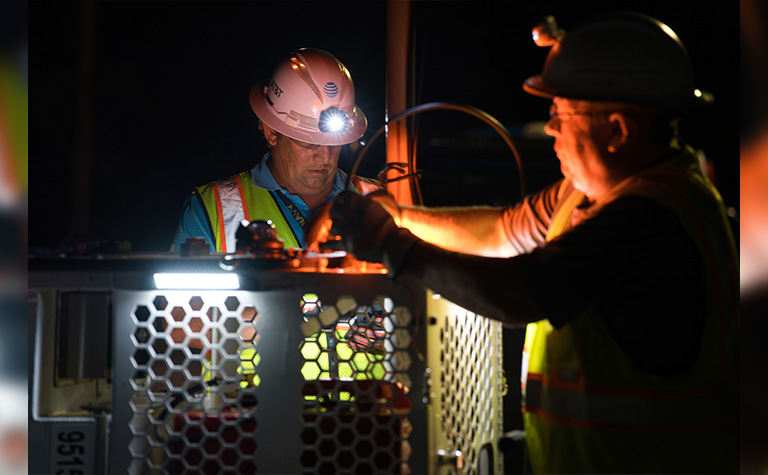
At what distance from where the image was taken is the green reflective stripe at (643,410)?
130 cm

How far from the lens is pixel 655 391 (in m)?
1.30

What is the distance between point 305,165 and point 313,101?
0.31 metres

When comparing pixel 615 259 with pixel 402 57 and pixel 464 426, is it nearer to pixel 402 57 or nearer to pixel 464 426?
pixel 464 426

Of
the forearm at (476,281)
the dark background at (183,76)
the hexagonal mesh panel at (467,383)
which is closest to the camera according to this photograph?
the forearm at (476,281)

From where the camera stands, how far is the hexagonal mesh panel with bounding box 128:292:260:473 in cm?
131

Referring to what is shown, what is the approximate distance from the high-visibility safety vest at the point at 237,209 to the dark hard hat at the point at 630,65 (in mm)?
1681

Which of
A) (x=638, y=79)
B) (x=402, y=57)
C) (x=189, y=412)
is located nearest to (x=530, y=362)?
(x=638, y=79)

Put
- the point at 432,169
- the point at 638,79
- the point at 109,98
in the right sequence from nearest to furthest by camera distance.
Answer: the point at 638,79, the point at 109,98, the point at 432,169

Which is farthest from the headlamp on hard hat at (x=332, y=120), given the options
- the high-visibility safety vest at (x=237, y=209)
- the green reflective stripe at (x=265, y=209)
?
the green reflective stripe at (x=265, y=209)

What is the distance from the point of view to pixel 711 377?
1.33 meters

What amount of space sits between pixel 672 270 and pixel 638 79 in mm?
426

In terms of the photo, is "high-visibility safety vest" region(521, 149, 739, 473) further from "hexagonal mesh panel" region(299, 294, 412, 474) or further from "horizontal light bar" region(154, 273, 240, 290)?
"horizontal light bar" region(154, 273, 240, 290)

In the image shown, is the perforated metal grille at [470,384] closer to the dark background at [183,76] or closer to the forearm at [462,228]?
the forearm at [462,228]

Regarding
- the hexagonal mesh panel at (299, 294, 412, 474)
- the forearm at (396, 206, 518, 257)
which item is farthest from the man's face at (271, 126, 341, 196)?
the hexagonal mesh panel at (299, 294, 412, 474)
